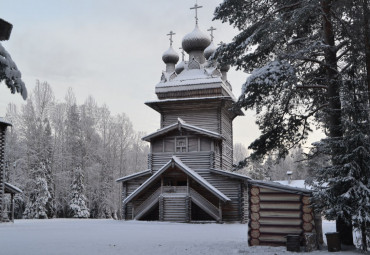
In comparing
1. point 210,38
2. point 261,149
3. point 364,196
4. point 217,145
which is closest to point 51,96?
point 210,38

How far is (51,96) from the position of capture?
44219 mm

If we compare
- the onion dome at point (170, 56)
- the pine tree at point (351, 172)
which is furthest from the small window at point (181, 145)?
the pine tree at point (351, 172)

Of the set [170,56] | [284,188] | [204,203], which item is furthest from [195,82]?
[284,188]

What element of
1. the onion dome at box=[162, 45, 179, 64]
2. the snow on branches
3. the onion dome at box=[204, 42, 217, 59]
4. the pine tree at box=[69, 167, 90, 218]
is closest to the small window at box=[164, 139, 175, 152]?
the onion dome at box=[204, 42, 217, 59]

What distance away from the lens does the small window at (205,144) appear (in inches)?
1212

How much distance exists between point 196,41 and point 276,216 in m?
27.4

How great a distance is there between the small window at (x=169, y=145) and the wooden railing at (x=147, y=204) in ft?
12.1

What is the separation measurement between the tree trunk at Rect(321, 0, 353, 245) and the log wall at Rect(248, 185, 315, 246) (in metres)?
1.11

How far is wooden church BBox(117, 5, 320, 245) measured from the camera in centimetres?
2838

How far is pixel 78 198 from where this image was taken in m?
43.7

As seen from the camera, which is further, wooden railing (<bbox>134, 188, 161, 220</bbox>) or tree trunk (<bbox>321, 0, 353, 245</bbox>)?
wooden railing (<bbox>134, 188, 161, 220</bbox>)

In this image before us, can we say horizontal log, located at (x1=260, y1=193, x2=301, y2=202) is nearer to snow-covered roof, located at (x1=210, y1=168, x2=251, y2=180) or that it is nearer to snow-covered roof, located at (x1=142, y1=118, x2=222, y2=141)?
snow-covered roof, located at (x1=210, y1=168, x2=251, y2=180)

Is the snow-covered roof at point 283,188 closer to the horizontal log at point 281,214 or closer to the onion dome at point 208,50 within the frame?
the horizontal log at point 281,214

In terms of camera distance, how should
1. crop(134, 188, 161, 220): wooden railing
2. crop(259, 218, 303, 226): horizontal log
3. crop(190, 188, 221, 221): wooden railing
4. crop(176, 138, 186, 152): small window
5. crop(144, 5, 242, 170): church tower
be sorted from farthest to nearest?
crop(144, 5, 242, 170): church tower < crop(176, 138, 186, 152): small window < crop(134, 188, 161, 220): wooden railing < crop(190, 188, 221, 221): wooden railing < crop(259, 218, 303, 226): horizontal log
